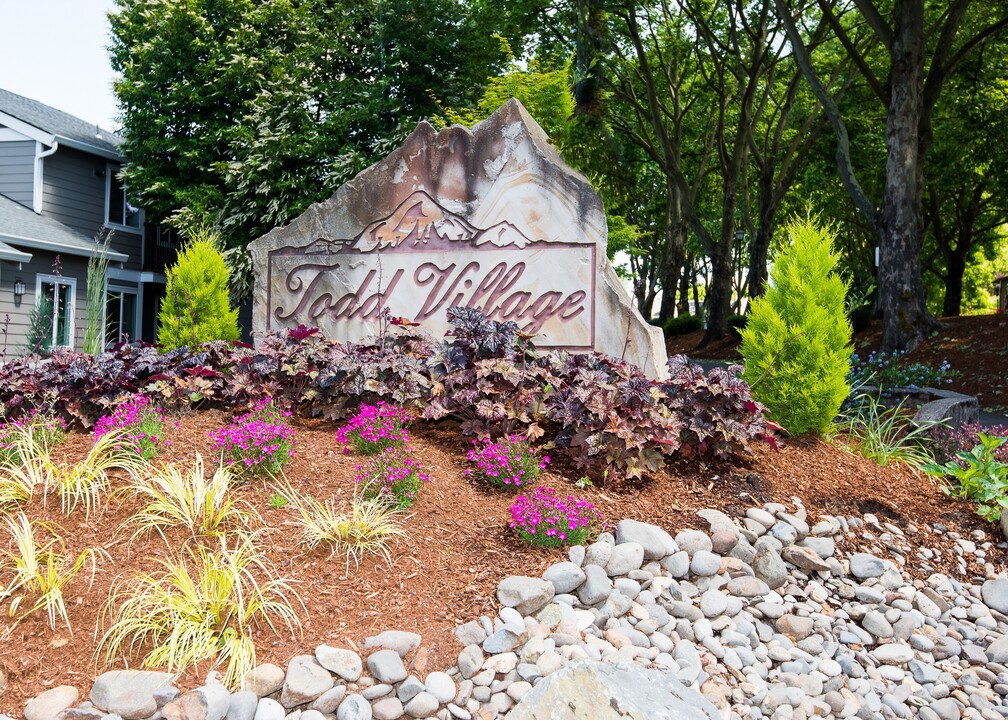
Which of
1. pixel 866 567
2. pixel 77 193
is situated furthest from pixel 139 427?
pixel 77 193

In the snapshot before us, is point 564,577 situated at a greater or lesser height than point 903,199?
lesser

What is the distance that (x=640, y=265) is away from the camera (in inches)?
1344

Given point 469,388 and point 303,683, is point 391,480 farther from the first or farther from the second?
point 303,683

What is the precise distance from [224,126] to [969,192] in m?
21.6

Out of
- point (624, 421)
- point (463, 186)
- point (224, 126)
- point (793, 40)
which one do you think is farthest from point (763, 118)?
point (624, 421)

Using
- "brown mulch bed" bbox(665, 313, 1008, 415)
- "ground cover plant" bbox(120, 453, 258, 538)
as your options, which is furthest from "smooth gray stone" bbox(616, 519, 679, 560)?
"brown mulch bed" bbox(665, 313, 1008, 415)

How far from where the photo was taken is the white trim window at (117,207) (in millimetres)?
18031

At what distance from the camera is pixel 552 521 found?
154 inches

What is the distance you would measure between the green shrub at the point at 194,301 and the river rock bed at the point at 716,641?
621 cm

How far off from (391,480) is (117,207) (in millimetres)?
17453

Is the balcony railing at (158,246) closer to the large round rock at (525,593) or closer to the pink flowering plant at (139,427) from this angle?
the pink flowering plant at (139,427)

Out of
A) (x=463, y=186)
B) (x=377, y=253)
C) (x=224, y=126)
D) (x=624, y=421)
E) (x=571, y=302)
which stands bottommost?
(x=624, y=421)

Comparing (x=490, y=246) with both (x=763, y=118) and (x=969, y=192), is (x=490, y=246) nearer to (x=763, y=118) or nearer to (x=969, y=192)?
(x=763, y=118)

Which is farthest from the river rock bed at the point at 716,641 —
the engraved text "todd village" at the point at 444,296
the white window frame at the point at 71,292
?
the white window frame at the point at 71,292
